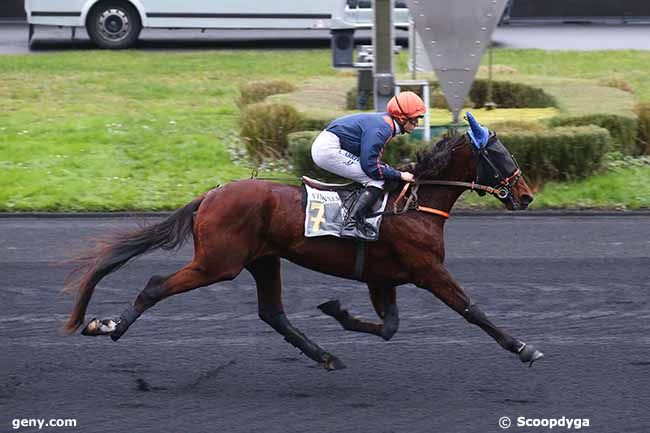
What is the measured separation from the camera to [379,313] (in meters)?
7.54

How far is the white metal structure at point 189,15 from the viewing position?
21.5m

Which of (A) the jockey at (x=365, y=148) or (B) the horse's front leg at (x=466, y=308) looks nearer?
(B) the horse's front leg at (x=466, y=308)

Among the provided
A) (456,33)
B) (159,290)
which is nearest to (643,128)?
(456,33)

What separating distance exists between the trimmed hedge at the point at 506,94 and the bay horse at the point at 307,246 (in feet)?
28.7

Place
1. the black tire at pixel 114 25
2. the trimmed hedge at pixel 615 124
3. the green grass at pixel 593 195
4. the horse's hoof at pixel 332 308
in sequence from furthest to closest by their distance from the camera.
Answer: the black tire at pixel 114 25 → the trimmed hedge at pixel 615 124 → the green grass at pixel 593 195 → the horse's hoof at pixel 332 308

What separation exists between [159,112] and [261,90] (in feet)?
5.17

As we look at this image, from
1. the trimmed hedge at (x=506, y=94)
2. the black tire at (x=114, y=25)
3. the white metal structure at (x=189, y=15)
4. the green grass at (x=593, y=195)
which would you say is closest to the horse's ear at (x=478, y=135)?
the green grass at (x=593, y=195)

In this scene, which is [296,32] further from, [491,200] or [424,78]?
[491,200]

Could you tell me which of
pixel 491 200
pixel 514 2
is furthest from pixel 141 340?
pixel 514 2

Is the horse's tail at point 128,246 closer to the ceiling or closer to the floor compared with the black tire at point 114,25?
closer to the ceiling

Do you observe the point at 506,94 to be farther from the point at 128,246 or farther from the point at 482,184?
the point at 128,246

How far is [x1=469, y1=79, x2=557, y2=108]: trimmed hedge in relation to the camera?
52.4 feet

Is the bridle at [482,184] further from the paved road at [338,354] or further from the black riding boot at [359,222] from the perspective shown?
the paved road at [338,354]

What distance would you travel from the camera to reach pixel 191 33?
2459 cm
